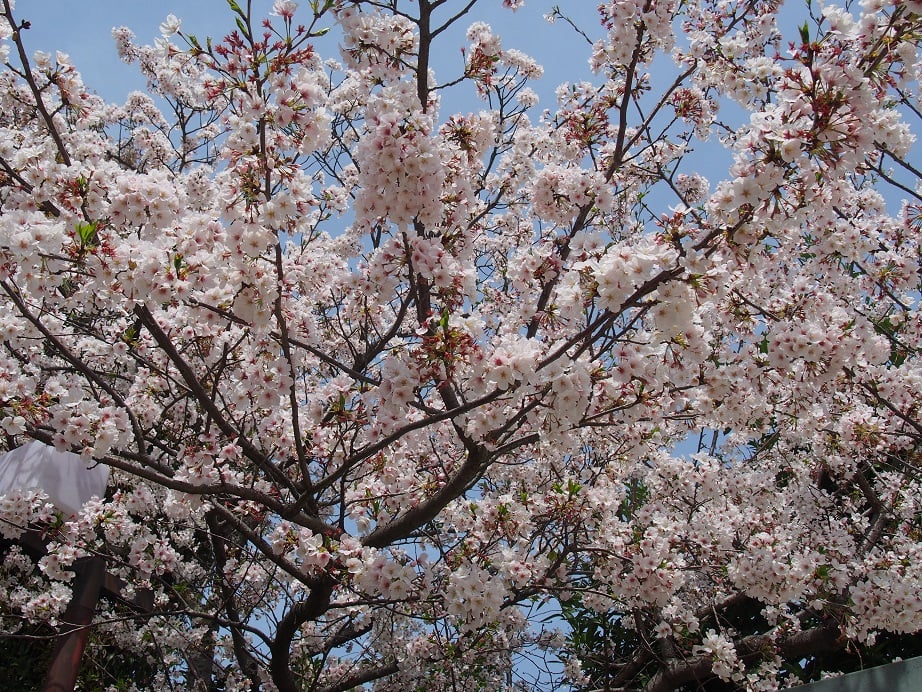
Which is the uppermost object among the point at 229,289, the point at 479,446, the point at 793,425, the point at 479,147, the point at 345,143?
the point at 345,143

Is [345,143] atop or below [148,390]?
atop

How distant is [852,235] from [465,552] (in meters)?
3.30

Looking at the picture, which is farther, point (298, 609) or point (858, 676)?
point (298, 609)

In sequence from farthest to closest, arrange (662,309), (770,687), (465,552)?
(770,687)
(465,552)
(662,309)

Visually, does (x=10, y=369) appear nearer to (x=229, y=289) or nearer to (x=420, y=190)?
(x=229, y=289)

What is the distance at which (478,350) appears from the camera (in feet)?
8.91

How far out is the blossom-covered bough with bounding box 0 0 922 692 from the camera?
2.59m

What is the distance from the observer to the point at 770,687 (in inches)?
187

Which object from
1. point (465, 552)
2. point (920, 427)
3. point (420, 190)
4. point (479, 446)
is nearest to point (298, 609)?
point (465, 552)

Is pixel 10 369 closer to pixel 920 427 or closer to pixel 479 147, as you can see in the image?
pixel 479 147

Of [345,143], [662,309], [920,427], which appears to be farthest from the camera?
[345,143]

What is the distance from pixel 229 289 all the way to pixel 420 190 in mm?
1023

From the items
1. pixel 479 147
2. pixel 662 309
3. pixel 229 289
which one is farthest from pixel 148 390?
pixel 662 309

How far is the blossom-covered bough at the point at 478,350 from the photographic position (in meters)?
2.59
